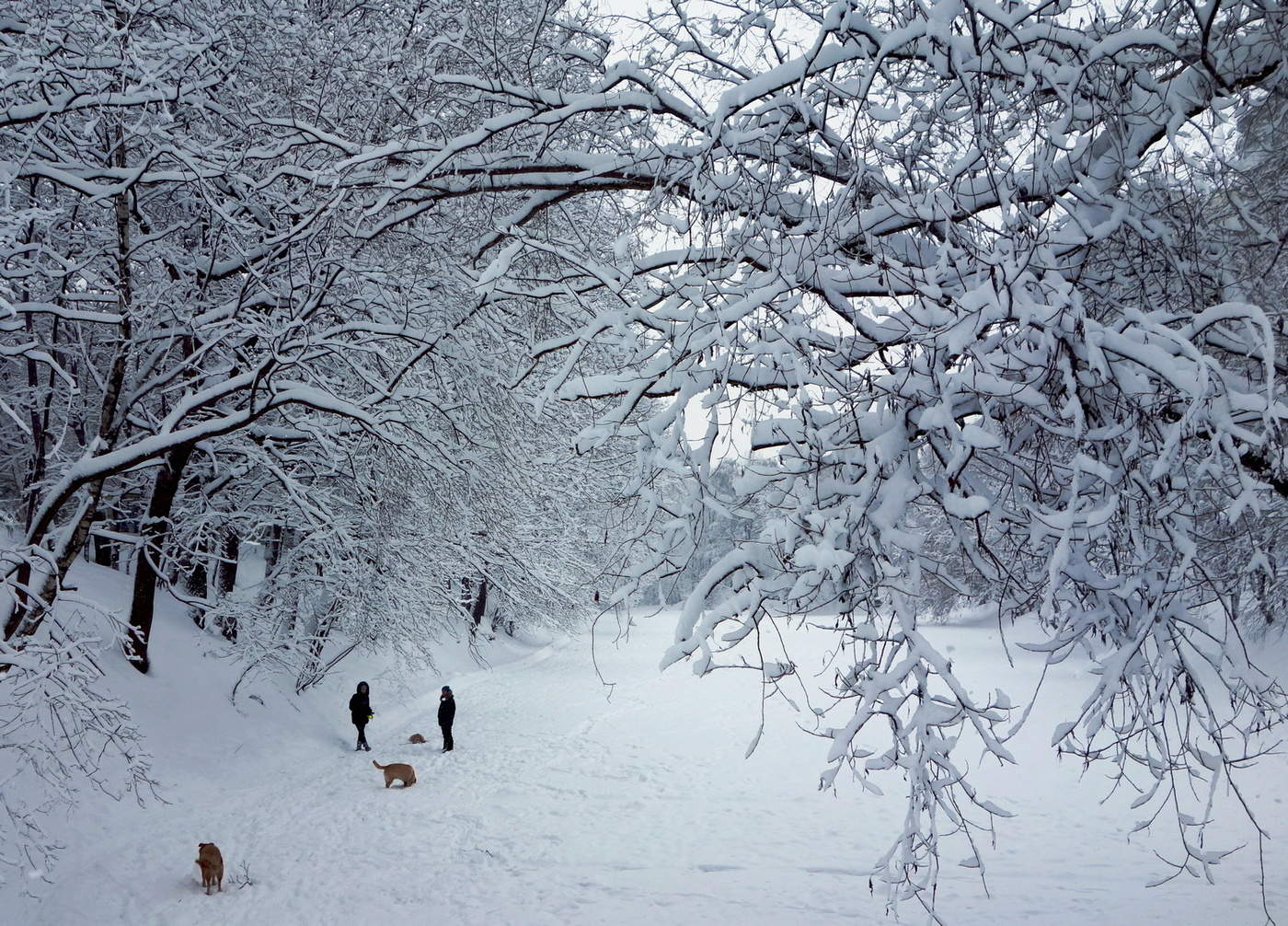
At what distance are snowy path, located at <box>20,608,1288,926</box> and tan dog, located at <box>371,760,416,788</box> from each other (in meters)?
0.19

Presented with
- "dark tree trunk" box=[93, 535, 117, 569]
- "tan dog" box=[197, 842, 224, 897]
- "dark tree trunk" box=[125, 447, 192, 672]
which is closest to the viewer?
"tan dog" box=[197, 842, 224, 897]

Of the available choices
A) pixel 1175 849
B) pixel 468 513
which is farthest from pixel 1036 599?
pixel 1175 849

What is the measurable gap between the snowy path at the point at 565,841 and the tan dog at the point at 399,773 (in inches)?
7.5

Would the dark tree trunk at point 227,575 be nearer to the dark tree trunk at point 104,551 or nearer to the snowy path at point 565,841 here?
the snowy path at point 565,841

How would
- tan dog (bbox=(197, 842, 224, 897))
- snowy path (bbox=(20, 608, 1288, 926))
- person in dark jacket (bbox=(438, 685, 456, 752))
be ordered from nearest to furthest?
tan dog (bbox=(197, 842, 224, 897)), snowy path (bbox=(20, 608, 1288, 926)), person in dark jacket (bbox=(438, 685, 456, 752))

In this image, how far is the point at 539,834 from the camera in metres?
9.96

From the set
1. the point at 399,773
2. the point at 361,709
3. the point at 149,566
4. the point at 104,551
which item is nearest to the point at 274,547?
the point at 361,709

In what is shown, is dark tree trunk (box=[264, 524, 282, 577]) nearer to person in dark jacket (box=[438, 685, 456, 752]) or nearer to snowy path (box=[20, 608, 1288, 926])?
snowy path (box=[20, 608, 1288, 926])

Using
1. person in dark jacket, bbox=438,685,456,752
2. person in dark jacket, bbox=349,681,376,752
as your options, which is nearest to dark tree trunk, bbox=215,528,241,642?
person in dark jacket, bbox=349,681,376,752

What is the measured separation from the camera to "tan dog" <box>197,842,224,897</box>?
7414 millimetres

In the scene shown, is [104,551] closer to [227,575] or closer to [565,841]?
[227,575]

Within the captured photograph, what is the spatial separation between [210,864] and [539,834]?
3729 millimetres

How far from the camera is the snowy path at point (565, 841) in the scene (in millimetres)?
7559

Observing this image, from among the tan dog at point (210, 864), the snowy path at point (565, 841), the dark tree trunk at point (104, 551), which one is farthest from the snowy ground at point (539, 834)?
the dark tree trunk at point (104, 551)
